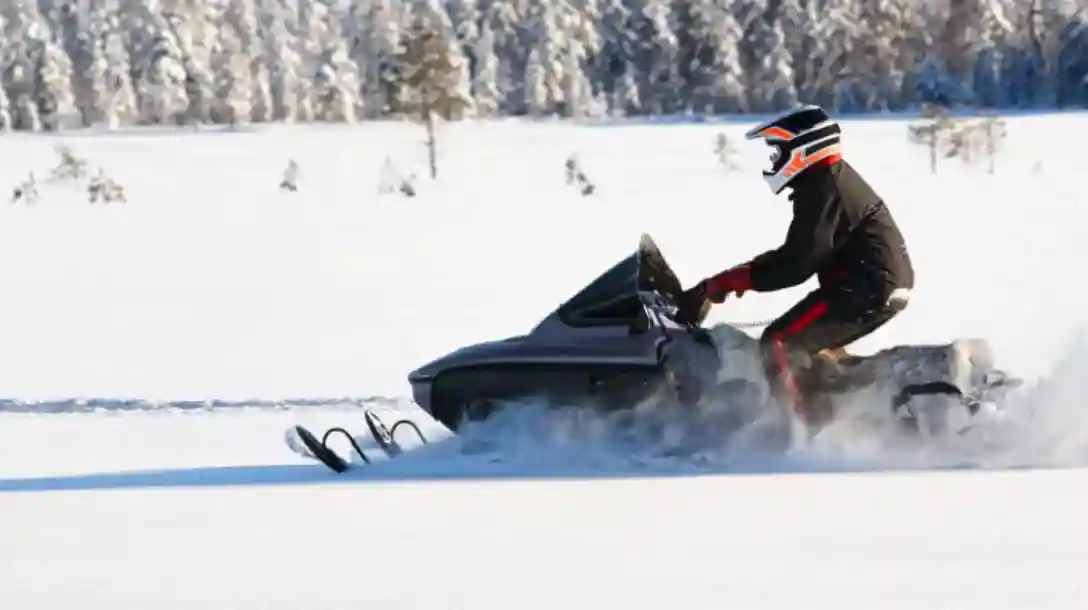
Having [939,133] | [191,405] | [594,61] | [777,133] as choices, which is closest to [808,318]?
[777,133]

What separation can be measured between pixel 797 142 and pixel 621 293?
3.31 feet

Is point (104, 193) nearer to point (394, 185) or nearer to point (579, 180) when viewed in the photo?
point (394, 185)

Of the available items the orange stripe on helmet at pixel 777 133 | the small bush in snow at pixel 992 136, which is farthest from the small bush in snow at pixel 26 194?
the orange stripe on helmet at pixel 777 133

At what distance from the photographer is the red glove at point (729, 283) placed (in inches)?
247

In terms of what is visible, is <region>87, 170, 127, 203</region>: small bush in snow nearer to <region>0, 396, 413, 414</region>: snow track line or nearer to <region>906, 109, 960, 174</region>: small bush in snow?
<region>906, 109, 960, 174</region>: small bush in snow

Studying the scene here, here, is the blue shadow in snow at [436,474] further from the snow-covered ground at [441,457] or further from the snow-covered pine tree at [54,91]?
the snow-covered pine tree at [54,91]

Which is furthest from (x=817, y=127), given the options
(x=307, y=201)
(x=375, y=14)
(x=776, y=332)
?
(x=375, y=14)

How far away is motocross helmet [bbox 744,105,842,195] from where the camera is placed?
608cm

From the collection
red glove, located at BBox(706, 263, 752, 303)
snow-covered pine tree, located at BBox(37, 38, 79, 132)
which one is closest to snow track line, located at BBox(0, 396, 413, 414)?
red glove, located at BBox(706, 263, 752, 303)

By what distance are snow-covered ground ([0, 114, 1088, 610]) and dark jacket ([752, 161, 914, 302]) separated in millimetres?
398

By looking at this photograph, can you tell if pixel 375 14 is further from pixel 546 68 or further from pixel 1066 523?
pixel 1066 523

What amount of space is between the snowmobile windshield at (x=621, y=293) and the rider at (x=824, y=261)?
527mm

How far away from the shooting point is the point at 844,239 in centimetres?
608

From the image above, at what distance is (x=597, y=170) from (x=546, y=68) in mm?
43042
